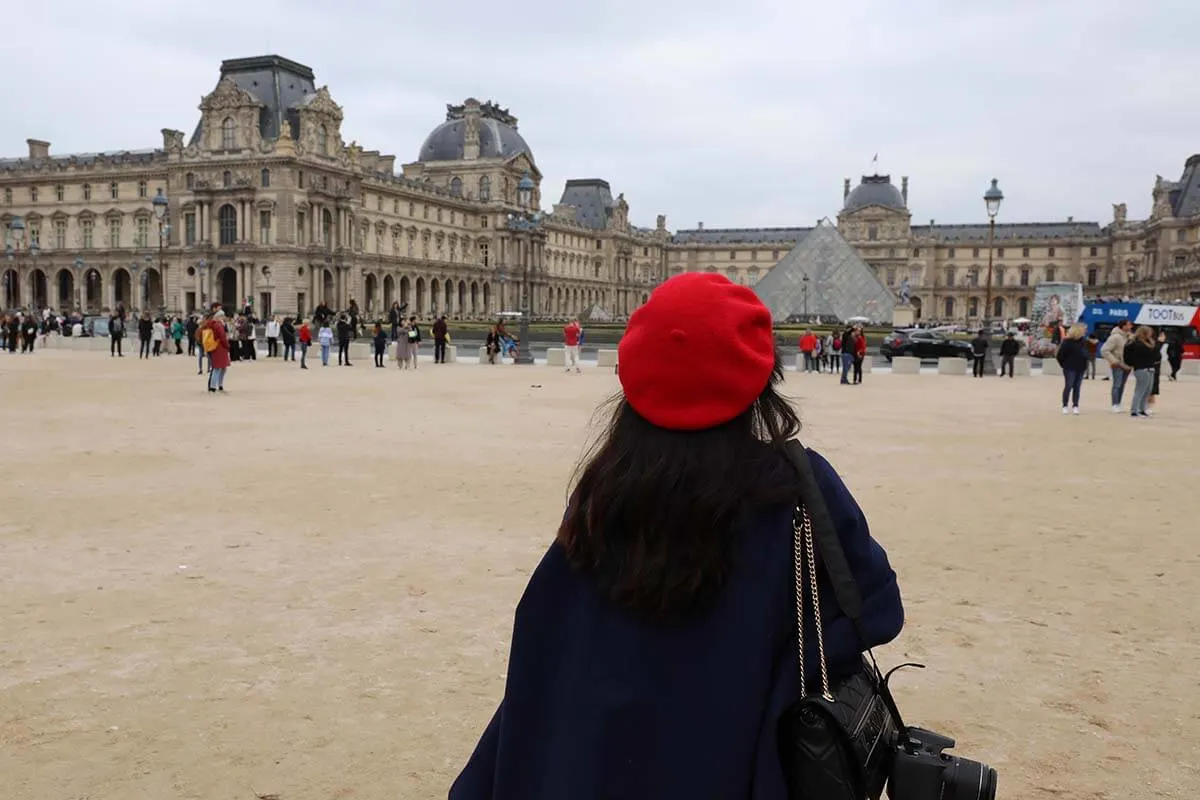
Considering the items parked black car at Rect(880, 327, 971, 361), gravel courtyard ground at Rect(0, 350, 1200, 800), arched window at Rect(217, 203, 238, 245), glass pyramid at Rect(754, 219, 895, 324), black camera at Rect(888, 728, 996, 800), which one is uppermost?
arched window at Rect(217, 203, 238, 245)

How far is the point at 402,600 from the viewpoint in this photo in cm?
537

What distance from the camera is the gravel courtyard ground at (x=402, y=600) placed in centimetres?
361

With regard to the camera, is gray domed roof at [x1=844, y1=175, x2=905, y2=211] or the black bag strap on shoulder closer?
the black bag strap on shoulder

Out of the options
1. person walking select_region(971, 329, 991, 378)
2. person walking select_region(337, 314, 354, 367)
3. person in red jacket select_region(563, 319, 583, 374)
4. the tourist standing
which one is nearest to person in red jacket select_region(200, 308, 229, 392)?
person walking select_region(337, 314, 354, 367)

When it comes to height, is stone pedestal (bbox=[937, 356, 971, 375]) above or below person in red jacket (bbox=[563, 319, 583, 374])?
below

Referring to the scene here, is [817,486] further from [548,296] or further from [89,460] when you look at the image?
[548,296]

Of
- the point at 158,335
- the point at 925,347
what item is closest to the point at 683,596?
Result: the point at 158,335

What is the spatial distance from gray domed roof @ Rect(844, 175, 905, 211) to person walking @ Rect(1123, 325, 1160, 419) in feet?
309

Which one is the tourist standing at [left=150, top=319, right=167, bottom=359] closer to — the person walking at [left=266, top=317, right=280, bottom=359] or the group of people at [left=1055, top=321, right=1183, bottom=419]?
the person walking at [left=266, top=317, right=280, bottom=359]

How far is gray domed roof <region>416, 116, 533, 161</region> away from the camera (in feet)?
271

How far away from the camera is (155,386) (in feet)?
60.5

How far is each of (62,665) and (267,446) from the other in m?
6.50

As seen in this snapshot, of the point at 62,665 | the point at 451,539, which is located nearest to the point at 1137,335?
the point at 451,539

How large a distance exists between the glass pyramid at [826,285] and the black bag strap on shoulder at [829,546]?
56.2 m
